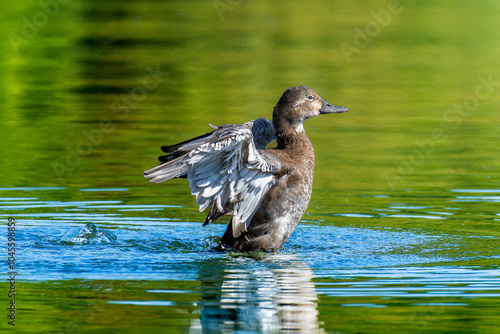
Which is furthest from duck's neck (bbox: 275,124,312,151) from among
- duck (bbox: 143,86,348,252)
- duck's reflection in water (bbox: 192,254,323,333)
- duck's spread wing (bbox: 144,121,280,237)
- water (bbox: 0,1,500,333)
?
duck's reflection in water (bbox: 192,254,323,333)

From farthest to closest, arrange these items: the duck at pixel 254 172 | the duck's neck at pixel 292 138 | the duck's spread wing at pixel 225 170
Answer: the duck's neck at pixel 292 138 < the duck at pixel 254 172 < the duck's spread wing at pixel 225 170

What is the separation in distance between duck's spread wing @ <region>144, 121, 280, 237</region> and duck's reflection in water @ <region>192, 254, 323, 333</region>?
0.56 m

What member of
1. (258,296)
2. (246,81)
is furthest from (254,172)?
(246,81)

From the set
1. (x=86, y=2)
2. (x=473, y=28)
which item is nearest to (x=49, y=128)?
(x=473, y=28)

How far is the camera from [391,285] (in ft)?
27.9

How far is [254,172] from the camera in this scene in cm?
952

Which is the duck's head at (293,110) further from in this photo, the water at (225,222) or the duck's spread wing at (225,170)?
the water at (225,222)

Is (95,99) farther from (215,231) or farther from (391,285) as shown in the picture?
(391,285)

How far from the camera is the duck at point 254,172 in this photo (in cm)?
902

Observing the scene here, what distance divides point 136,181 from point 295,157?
12.4ft

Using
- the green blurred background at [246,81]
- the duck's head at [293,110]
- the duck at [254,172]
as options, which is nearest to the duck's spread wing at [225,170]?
the duck at [254,172]

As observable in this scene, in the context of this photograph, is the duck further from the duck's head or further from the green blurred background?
the green blurred background

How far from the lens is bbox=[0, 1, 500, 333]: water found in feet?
26.0

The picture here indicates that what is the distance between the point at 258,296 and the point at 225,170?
152 centimetres
